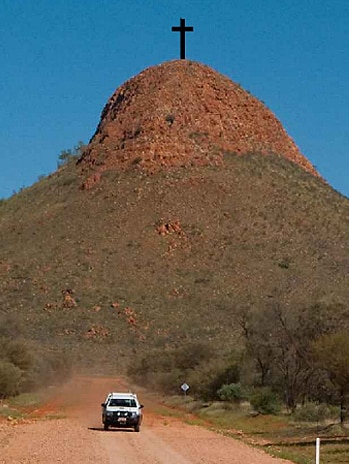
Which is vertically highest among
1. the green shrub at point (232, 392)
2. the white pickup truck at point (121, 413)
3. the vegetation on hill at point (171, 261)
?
the vegetation on hill at point (171, 261)

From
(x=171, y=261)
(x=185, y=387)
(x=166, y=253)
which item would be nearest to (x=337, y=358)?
(x=185, y=387)

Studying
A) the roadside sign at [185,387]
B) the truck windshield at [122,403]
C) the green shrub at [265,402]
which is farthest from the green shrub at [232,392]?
the truck windshield at [122,403]

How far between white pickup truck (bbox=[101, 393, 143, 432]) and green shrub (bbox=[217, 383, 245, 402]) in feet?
49.7

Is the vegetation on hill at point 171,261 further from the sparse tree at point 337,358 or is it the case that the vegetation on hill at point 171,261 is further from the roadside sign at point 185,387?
the sparse tree at point 337,358

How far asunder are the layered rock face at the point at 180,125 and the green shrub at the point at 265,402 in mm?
55669

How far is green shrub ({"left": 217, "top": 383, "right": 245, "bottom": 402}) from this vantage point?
51400mm

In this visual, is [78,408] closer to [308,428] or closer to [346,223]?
[308,428]

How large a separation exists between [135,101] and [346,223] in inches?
1142

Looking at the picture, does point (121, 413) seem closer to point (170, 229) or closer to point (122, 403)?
point (122, 403)

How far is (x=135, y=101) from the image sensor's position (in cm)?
11275

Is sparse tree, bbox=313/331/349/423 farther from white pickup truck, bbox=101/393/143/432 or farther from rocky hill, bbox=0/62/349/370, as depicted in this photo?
rocky hill, bbox=0/62/349/370

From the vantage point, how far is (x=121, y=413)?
36.2m

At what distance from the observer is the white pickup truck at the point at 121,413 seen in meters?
36.2

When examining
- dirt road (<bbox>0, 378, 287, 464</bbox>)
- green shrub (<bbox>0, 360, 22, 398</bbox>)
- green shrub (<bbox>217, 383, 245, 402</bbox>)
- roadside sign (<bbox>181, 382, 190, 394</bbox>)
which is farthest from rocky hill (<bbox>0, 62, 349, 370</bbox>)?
dirt road (<bbox>0, 378, 287, 464</bbox>)
